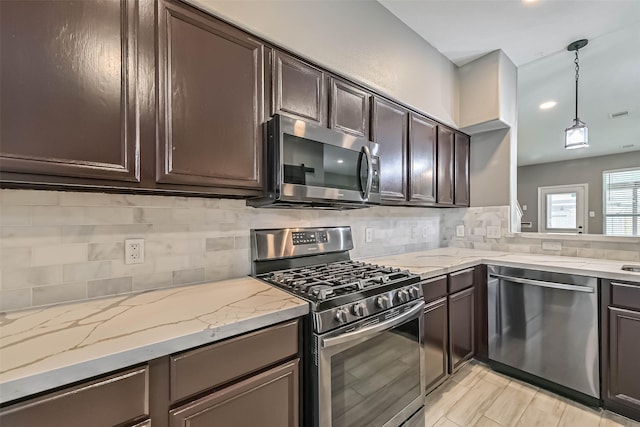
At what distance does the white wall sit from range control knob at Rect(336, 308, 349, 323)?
54.4 inches

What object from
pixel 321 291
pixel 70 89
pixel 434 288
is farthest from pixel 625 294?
pixel 70 89

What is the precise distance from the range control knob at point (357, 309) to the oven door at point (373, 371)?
5 cm

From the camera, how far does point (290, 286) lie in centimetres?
137

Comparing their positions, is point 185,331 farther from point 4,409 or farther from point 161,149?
point 161,149

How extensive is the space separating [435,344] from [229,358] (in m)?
1.50

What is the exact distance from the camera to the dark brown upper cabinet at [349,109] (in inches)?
69.1

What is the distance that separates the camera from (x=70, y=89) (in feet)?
3.12

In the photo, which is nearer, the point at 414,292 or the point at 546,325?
the point at 414,292

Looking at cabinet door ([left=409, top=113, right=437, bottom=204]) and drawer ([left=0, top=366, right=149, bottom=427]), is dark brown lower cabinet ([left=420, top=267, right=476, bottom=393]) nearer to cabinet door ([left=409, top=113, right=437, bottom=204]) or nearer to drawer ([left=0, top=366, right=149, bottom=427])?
cabinet door ([left=409, top=113, right=437, bottom=204])

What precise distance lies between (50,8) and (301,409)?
1.72m

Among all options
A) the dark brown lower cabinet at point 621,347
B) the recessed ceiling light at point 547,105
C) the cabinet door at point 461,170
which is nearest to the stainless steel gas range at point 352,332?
the dark brown lower cabinet at point 621,347

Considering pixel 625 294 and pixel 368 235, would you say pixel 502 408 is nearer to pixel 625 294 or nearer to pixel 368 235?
pixel 625 294

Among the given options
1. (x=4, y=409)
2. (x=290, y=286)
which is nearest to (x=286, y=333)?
(x=290, y=286)

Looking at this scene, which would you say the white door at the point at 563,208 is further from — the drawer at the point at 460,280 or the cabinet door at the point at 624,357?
the drawer at the point at 460,280
